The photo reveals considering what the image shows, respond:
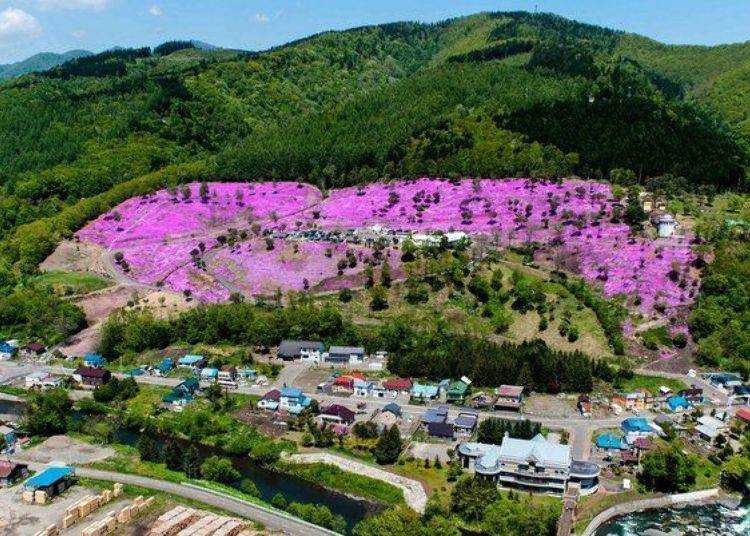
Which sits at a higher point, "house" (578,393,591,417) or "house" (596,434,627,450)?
"house" (578,393,591,417)

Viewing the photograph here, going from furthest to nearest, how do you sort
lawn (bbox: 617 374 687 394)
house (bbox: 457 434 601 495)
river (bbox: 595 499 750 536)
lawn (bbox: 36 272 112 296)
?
lawn (bbox: 36 272 112 296) → lawn (bbox: 617 374 687 394) → house (bbox: 457 434 601 495) → river (bbox: 595 499 750 536)

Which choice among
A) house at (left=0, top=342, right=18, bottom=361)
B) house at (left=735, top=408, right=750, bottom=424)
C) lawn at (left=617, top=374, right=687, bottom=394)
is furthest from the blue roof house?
house at (left=735, top=408, right=750, bottom=424)

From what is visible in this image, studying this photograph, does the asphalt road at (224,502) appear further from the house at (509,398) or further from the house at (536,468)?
the house at (509,398)

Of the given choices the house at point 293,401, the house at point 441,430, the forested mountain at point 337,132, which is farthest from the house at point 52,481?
the forested mountain at point 337,132

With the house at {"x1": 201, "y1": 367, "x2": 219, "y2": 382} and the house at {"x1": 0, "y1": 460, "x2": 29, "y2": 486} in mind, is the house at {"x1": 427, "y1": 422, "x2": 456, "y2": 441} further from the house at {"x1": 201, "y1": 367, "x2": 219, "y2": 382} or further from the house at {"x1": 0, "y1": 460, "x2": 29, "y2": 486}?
the house at {"x1": 0, "y1": 460, "x2": 29, "y2": 486}

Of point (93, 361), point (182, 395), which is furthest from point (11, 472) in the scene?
point (93, 361)

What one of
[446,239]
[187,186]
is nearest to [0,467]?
[446,239]

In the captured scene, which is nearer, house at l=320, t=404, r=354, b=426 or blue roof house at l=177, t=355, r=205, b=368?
house at l=320, t=404, r=354, b=426
